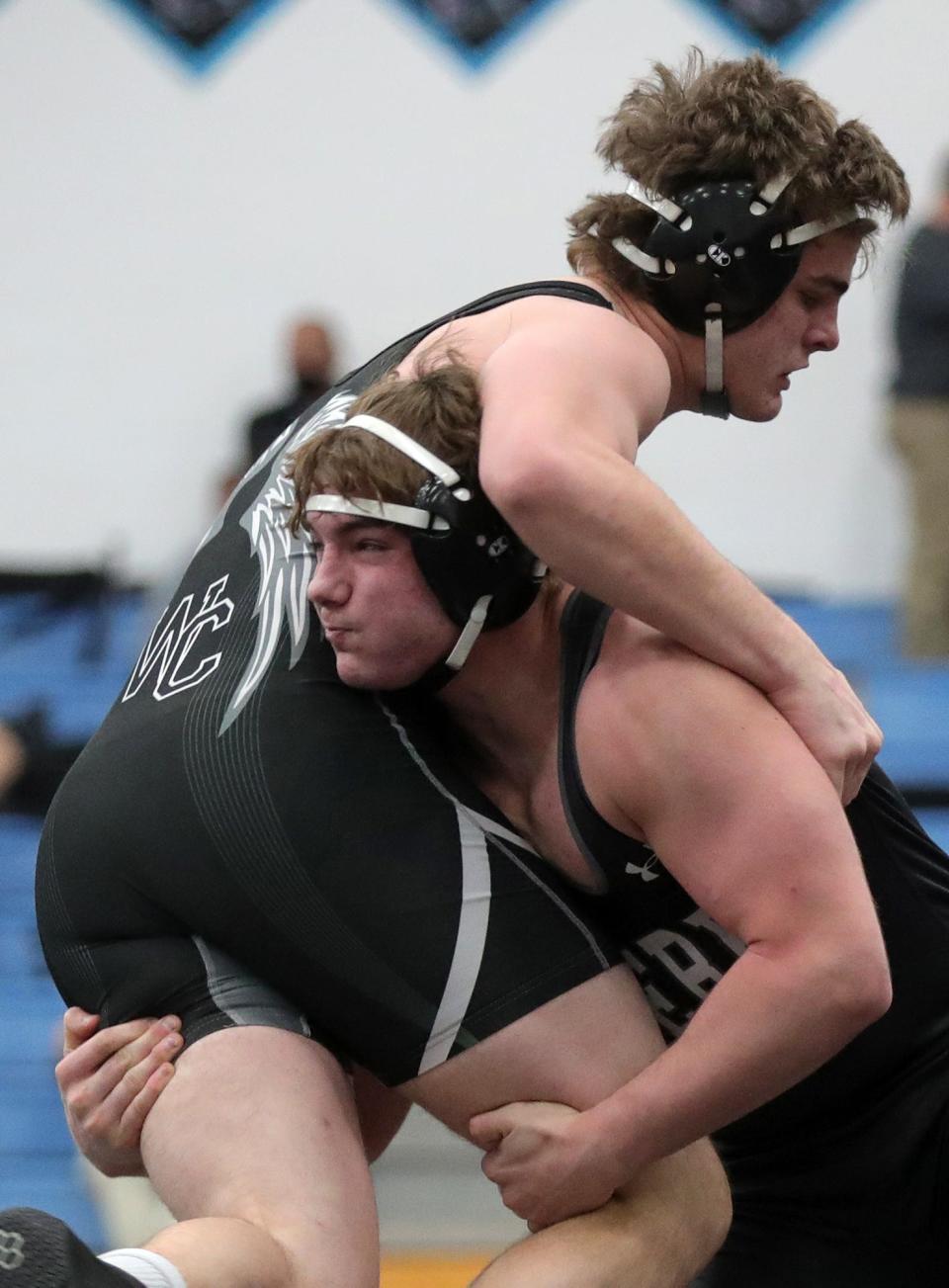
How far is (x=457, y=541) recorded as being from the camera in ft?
6.21

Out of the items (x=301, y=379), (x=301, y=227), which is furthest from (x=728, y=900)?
(x=301, y=227)

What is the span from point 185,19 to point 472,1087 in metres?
6.41


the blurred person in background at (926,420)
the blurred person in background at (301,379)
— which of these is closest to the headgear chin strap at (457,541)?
the blurred person in background at (926,420)

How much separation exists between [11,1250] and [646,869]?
2.56ft

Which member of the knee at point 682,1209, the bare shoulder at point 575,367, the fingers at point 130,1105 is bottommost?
the knee at point 682,1209

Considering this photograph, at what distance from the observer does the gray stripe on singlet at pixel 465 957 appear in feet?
6.21

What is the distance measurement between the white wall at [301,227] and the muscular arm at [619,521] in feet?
17.8

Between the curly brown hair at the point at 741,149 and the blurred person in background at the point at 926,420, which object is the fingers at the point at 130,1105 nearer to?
the curly brown hair at the point at 741,149

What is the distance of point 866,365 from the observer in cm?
718

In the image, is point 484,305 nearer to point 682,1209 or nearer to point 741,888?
point 741,888

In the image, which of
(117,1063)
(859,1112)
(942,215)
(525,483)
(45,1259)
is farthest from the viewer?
(942,215)

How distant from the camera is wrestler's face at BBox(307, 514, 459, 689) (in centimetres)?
191

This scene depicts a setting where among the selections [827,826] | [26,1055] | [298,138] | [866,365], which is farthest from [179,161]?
[827,826]

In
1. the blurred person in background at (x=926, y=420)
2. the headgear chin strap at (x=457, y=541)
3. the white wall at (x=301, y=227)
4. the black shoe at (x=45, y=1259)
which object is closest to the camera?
the black shoe at (x=45, y=1259)
